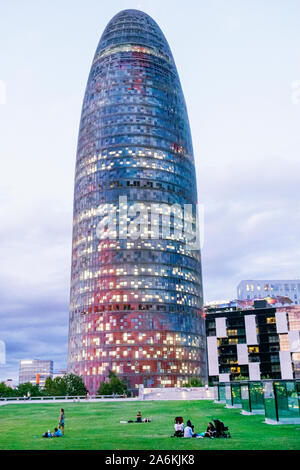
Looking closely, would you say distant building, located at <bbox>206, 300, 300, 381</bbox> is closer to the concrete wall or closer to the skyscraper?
the skyscraper

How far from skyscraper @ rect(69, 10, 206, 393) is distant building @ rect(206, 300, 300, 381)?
7491mm

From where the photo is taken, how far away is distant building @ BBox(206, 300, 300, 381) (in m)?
167

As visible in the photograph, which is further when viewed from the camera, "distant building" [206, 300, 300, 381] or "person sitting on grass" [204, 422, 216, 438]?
"distant building" [206, 300, 300, 381]

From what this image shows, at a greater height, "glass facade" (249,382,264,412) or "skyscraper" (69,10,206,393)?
"skyscraper" (69,10,206,393)

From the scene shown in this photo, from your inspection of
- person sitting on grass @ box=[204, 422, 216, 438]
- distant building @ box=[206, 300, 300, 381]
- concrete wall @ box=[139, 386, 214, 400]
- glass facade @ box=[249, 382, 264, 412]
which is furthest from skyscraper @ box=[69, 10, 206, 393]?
person sitting on grass @ box=[204, 422, 216, 438]

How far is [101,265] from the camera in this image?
175125 millimetres

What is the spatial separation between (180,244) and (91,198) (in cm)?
4056

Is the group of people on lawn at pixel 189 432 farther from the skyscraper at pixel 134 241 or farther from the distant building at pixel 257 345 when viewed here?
the distant building at pixel 257 345

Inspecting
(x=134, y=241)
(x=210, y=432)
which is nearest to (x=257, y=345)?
(x=134, y=241)

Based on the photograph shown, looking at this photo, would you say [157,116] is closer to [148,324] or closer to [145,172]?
[145,172]

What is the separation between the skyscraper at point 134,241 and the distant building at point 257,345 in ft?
24.6

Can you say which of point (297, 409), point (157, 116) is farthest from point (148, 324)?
point (297, 409)

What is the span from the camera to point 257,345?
17162 cm
